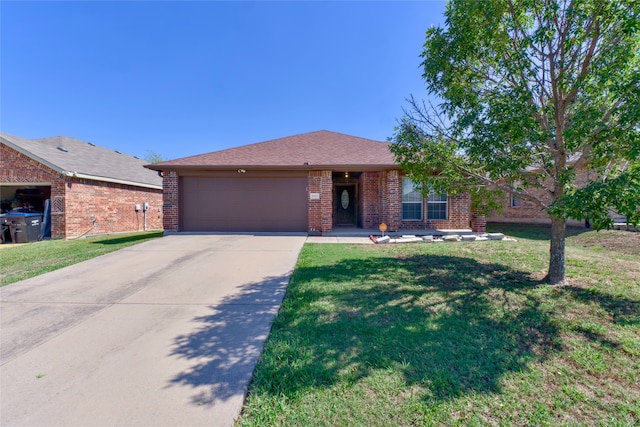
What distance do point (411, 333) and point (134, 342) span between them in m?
3.10

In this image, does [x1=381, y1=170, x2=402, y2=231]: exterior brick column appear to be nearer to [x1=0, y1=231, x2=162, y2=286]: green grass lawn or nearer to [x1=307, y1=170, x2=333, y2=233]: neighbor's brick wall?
[x1=307, y1=170, x2=333, y2=233]: neighbor's brick wall

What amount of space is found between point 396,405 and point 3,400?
3134mm

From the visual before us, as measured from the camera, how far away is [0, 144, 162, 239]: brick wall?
1095cm

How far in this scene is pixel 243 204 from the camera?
1090cm

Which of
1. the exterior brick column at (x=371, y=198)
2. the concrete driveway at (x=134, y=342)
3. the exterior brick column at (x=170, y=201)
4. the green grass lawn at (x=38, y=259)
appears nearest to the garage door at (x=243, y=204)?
the exterior brick column at (x=170, y=201)

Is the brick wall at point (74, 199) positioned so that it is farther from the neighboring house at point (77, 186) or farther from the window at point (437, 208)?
the window at point (437, 208)

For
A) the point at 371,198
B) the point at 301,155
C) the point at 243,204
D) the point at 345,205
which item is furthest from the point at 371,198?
the point at 243,204

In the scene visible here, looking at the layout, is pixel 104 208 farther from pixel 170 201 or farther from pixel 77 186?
pixel 170 201

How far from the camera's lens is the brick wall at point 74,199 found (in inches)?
431

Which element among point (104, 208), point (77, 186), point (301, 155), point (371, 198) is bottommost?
point (104, 208)

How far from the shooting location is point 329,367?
97.6 inches

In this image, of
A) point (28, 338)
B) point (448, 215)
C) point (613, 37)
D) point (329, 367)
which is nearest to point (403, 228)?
point (448, 215)

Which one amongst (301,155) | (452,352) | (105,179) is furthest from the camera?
(105,179)

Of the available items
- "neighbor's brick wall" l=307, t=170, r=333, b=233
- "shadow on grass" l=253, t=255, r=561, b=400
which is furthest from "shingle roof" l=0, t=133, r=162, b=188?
"shadow on grass" l=253, t=255, r=561, b=400
